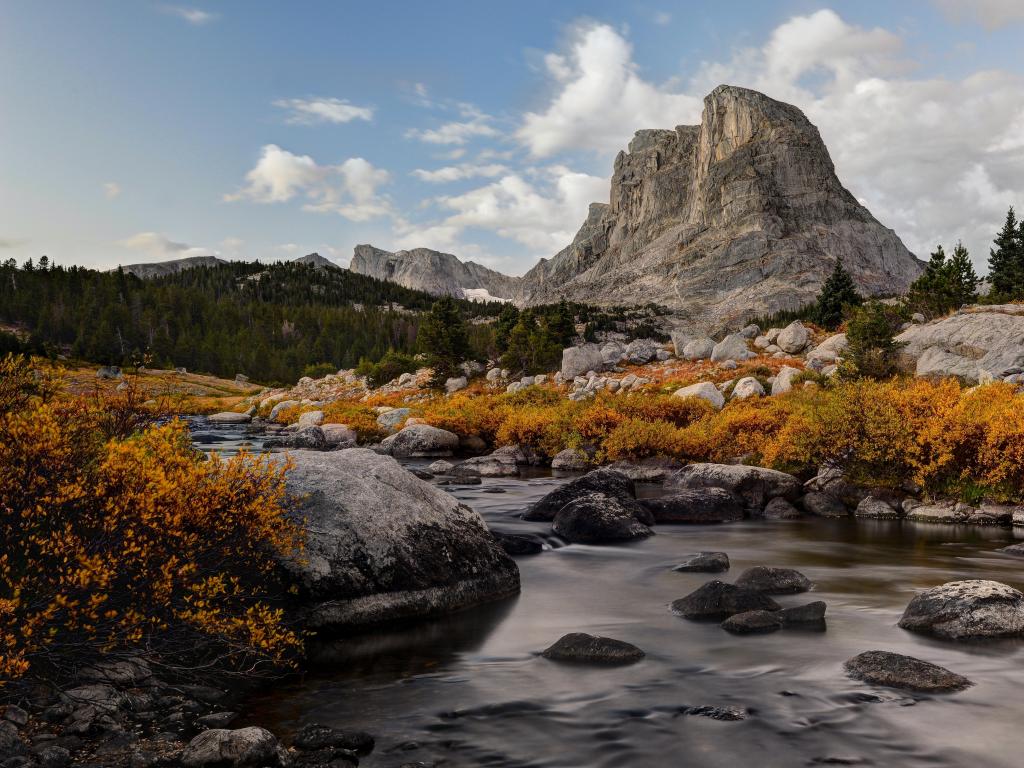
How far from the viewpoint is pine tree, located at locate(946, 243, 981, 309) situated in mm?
54125

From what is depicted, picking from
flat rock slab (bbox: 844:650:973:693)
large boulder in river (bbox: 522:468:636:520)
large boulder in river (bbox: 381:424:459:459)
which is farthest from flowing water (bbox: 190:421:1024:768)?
large boulder in river (bbox: 381:424:459:459)

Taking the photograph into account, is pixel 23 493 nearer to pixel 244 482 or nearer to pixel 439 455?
pixel 244 482

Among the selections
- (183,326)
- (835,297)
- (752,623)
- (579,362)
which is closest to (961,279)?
(835,297)

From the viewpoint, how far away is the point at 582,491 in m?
18.6

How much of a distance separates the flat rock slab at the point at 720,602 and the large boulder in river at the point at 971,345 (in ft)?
69.6

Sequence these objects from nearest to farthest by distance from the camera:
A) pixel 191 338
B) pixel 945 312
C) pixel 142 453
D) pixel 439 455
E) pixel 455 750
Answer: pixel 455 750
pixel 142 453
pixel 439 455
pixel 945 312
pixel 191 338

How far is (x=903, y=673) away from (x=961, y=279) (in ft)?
216

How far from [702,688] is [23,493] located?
23.5 ft

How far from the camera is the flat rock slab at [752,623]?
9.50 meters

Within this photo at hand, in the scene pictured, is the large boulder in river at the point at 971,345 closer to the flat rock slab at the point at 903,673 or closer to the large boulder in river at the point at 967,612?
the large boulder in river at the point at 967,612

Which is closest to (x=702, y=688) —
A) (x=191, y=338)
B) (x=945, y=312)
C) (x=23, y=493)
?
(x=23, y=493)

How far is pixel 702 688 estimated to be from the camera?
766 centimetres

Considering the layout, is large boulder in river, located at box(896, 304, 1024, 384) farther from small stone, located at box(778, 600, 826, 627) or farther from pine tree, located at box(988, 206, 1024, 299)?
pine tree, located at box(988, 206, 1024, 299)

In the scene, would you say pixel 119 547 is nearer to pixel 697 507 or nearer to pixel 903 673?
pixel 903 673
